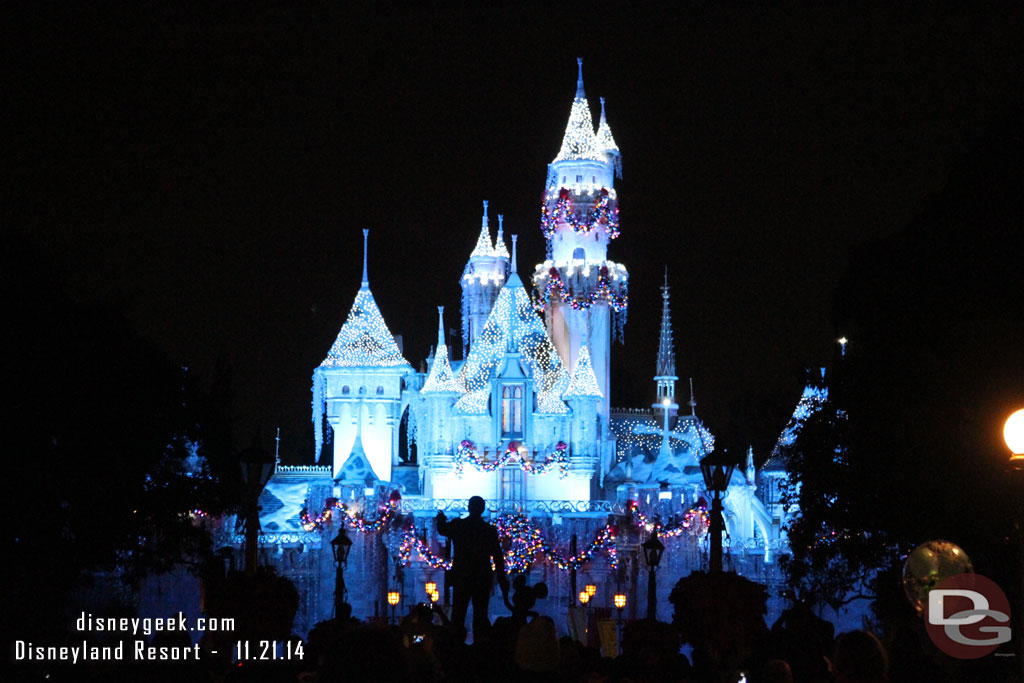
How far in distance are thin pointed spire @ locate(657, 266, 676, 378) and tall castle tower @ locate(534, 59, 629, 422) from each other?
7767 millimetres

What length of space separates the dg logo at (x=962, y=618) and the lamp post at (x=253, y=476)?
30.0 feet

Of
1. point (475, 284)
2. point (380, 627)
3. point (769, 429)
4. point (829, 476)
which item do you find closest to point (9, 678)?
point (380, 627)

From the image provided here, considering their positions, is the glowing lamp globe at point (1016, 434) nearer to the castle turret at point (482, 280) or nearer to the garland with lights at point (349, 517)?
the garland with lights at point (349, 517)

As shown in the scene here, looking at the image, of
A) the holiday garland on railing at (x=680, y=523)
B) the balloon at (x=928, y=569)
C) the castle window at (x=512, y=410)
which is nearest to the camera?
the balloon at (x=928, y=569)

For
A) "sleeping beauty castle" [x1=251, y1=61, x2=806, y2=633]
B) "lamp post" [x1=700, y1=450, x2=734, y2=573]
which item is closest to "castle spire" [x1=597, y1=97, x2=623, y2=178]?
"sleeping beauty castle" [x1=251, y1=61, x2=806, y2=633]

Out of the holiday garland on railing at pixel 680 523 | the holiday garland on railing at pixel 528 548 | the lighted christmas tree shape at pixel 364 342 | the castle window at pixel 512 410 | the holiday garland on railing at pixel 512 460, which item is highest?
the lighted christmas tree shape at pixel 364 342

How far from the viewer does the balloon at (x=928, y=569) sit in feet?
43.6

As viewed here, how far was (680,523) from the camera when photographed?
46.4m

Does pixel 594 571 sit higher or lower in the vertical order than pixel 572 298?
lower

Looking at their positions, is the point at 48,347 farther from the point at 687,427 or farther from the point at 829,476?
the point at 687,427

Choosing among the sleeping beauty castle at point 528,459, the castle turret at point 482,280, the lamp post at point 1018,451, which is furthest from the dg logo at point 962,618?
the castle turret at point 482,280

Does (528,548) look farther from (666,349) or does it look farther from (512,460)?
(666,349)

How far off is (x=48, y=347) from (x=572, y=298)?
102 ft

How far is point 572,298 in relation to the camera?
53469 millimetres
